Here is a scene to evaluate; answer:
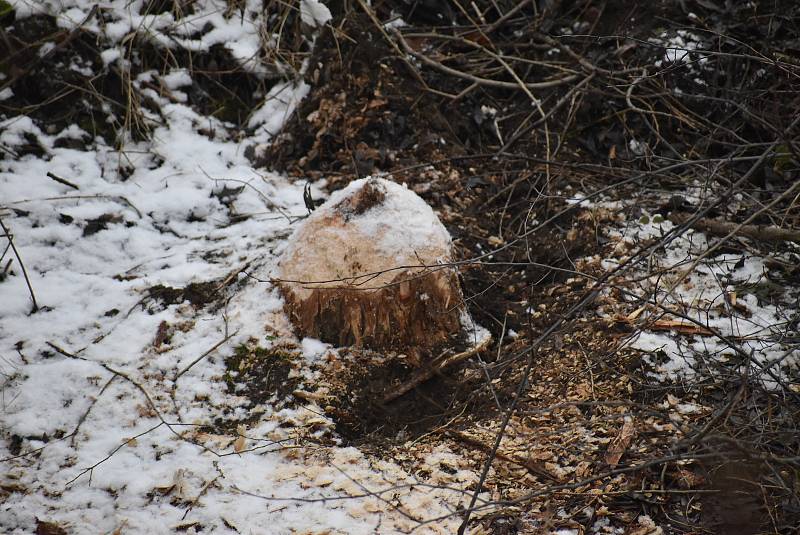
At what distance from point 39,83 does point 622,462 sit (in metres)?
4.10

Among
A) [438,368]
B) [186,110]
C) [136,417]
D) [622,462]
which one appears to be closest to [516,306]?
[438,368]

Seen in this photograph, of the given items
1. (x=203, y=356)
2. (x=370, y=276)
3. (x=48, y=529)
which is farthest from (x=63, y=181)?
(x=48, y=529)

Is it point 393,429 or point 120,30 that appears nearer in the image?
point 393,429

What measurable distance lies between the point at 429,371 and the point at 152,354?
1243mm

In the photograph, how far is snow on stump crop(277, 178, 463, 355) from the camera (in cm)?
269

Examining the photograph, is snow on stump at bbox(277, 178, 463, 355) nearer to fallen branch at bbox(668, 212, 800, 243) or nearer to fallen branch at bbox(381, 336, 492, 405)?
fallen branch at bbox(381, 336, 492, 405)

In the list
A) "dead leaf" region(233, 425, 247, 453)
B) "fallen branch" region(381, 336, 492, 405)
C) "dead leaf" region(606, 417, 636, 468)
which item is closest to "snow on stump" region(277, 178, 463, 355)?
"fallen branch" region(381, 336, 492, 405)

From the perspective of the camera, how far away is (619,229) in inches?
130

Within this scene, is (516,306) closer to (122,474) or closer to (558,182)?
(558,182)

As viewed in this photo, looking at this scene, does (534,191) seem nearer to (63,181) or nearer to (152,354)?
(152,354)

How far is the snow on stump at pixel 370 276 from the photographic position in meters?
2.69

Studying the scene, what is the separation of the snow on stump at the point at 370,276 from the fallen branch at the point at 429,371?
0.34 feet

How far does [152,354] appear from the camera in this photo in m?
2.69

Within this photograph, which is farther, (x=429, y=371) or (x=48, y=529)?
(x=429, y=371)
